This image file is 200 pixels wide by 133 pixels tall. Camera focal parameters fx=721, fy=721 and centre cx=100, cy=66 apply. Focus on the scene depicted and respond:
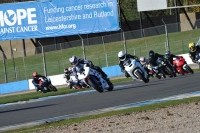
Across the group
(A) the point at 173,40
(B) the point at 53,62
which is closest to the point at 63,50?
(B) the point at 53,62

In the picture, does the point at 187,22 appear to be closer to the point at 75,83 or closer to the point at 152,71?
the point at 75,83

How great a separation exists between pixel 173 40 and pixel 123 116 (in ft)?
93.5

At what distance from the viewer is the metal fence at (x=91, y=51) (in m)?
41.0

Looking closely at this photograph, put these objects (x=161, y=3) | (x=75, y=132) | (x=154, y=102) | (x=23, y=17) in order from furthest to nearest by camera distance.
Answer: (x=23, y=17) → (x=161, y=3) → (x=154, y=102) → (x=75, y=132)

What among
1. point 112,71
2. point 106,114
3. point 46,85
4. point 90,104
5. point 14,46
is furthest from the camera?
point 14,46

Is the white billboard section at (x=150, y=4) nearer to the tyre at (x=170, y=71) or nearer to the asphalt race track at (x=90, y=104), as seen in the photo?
the tyre at (x=170, y=71)

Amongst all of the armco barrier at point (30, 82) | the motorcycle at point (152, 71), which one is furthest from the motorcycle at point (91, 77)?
the armco barrier at point (30, 82)

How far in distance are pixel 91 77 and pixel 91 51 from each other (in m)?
20.4

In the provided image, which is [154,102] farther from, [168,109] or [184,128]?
[184,128]

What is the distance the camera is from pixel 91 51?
44.0 meters

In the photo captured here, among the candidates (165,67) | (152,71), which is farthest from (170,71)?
(152,71)

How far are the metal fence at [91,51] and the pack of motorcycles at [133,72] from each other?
6023 mm

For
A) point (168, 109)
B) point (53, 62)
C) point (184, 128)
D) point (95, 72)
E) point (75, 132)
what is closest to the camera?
point (184, 128)

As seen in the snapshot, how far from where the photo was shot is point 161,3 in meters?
29.3
